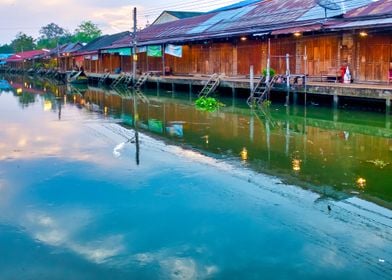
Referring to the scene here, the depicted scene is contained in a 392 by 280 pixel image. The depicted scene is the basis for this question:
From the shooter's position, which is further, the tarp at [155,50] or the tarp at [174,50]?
the tarp at [155,50]

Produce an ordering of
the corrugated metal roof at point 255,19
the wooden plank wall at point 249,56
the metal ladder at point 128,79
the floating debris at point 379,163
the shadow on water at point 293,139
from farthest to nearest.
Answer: the metal ladder at point 128,79
the wooden plank wall at point 249,56
the corrugated metal roof at point 255,19
the floating debris at point 379,163
the shadow on water at point 293,139

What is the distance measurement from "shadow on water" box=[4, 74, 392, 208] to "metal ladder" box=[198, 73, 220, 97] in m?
3.12

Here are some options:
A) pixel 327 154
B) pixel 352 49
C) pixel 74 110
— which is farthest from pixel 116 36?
pixel 327 154

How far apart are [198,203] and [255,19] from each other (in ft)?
76.0

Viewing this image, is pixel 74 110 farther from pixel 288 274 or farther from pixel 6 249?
pixel 288 274

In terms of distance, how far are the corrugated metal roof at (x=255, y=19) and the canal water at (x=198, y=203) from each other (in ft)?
36.2

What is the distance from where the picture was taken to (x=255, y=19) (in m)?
29.0

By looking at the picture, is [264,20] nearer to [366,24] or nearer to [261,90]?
[261,90]

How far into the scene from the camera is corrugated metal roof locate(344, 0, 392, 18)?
20120mm

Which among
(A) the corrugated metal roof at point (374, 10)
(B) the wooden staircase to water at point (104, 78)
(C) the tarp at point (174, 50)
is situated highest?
(A) the corrugated metal roof at point (374, 10)

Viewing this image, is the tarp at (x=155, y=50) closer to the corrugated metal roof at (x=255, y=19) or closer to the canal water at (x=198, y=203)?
the corrugated metal roof at (x=255, y=19)

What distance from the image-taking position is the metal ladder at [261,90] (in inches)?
854

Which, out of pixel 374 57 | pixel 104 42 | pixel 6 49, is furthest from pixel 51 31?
pixel 374 57

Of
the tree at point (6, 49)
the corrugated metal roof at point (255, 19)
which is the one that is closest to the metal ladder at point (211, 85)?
the corrugated metal roof at point (255, 19)
